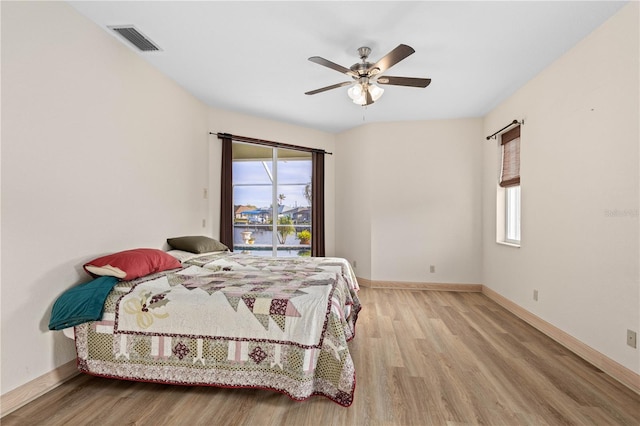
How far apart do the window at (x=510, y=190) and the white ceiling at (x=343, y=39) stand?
603 millimetres

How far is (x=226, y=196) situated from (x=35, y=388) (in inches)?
113

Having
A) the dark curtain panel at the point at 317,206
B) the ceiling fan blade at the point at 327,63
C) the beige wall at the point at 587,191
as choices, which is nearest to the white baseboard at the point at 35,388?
the ceiling fan blade at the point at 327,63

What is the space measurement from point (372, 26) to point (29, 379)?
3.37 meters

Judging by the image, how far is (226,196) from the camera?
4.46 meters

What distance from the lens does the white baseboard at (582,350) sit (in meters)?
2.13

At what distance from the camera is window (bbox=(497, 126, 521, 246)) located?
3840 mm

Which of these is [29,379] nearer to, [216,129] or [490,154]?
[216,129]

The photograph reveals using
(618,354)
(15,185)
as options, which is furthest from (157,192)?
(618,354)

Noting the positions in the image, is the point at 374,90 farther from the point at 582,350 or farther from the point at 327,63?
the point at 582,350

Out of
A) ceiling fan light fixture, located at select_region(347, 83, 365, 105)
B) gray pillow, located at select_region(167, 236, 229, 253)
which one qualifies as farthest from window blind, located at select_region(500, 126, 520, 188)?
gray pillow, located at select_region(167, 236, 229, 253)

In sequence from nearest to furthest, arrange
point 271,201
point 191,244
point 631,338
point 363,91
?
point 631,338 < point 363,91 < point 191,244 < point 271,201

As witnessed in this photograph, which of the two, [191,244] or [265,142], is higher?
[265,142]

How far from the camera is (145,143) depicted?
10.1 feet

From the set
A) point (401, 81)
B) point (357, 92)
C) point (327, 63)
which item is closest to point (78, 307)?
point (327, 63)
